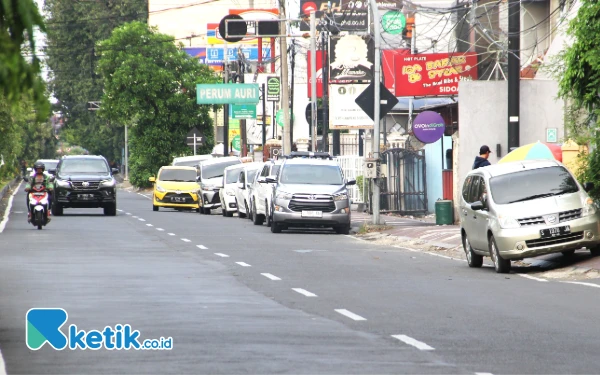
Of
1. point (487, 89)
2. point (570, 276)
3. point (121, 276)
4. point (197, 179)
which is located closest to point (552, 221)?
point (570, 276)

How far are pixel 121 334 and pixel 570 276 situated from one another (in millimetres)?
9584

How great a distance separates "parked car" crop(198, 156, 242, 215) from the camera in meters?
48.0

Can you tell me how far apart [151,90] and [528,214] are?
196 ft

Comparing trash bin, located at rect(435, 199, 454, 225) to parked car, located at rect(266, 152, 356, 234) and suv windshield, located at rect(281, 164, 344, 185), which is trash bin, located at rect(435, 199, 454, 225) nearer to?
parked car, located at rect(266, 152, 356, 234)

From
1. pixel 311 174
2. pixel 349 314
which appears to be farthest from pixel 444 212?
pixel 349 314

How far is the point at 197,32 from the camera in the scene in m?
112

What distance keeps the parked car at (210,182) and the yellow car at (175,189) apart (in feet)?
3.14

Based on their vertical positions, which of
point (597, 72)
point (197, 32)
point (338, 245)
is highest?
point (197, 32)

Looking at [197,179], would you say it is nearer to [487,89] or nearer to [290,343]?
[487,89]

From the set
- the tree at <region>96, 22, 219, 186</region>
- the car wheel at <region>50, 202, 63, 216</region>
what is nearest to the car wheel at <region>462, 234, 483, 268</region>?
the car wheel at <region>50, 202, 63, 216</region>

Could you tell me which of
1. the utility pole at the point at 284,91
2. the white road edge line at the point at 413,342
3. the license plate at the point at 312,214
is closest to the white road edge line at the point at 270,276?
the white road edge line at the point at 413,342

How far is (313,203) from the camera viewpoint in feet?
105

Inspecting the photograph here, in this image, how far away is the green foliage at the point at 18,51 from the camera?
7.38 m

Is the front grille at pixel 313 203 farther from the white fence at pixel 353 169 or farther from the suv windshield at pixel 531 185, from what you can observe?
the white fence at pixel 353 169
